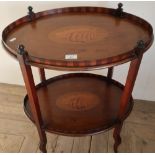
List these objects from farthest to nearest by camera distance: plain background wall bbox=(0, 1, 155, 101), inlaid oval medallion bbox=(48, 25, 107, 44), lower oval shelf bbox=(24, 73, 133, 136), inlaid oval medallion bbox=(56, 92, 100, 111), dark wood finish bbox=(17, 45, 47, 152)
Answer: plain background wall bbox=(0, 1, 155, 101)
inlaid oval medallion bbox=(56, 92, 100, 111)
lower oval shelf bbox=(24, 73, 133, 136)
inlaid oval medallion bbox=(48, 25, 107, 44)
dark wood finish bbox=(17, 45, 47, 152)

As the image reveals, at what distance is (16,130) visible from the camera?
4.55 feet

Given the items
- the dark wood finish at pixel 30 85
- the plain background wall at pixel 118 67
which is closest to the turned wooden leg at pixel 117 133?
the dark wood finish at pixel 30 85

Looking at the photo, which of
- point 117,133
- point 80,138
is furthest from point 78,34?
point 80,138

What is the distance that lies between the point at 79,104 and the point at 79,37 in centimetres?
37

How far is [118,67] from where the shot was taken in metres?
1.48

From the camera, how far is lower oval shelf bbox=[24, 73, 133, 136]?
3.40 feet

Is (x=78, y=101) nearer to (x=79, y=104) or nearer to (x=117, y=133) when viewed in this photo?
(x=79, y=104)

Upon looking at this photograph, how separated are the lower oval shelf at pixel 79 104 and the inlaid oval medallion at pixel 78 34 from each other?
1.18ft

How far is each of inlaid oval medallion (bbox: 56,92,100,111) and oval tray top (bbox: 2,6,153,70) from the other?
1.19ft

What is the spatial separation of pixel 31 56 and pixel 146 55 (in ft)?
2.77

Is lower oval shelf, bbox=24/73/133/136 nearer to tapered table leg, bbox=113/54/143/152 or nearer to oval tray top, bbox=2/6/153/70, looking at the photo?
tapered table leg, bbox=113/54/143/152

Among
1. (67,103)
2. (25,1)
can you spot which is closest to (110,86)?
(67,103)

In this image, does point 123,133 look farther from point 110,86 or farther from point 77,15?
point 77,15

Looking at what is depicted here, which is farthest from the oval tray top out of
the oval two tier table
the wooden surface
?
the wooden surface
